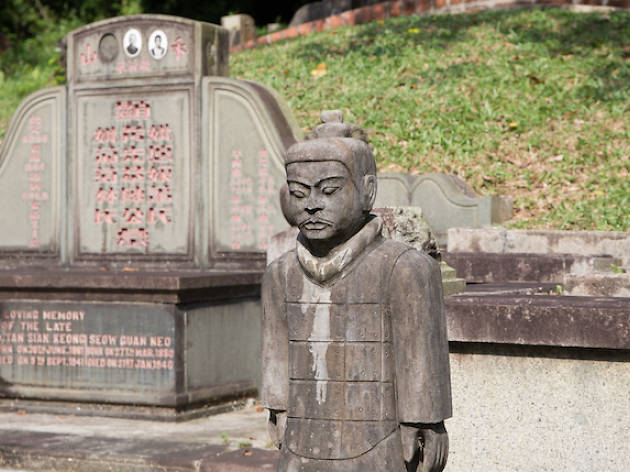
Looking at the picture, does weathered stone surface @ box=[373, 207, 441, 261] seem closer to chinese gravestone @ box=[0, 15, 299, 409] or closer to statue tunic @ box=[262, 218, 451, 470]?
chinese gravestone @ box=[0, 15, 299, 409]

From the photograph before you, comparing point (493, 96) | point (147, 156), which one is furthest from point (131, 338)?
point (493, 96)

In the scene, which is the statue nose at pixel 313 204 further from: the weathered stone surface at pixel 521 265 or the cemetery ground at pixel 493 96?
the cemetery ground at pixel 493 96

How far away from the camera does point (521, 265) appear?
837 cm

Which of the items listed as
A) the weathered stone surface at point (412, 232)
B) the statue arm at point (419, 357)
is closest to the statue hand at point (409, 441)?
the statue arm at point (419, 357)

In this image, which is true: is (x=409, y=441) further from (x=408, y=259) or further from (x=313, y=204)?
(x=313, y=204)

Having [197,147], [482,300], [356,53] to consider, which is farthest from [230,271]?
[356,53]

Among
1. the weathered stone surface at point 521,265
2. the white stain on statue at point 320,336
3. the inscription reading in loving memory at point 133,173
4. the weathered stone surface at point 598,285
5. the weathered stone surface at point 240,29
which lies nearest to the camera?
the white stain on statue at point 320,336

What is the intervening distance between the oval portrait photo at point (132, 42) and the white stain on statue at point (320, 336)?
21.0 ft

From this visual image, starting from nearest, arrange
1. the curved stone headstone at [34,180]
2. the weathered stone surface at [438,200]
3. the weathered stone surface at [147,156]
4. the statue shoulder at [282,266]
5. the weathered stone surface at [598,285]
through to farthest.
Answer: the statue shoulder at [282,266], the weathered stone surface at [598,285], the weathered stone surface at [147,156], the curved stone headstone at [34,180], the weathered stone surface at [438,200]

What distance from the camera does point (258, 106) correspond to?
9.58m

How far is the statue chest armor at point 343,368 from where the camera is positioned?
4.04m

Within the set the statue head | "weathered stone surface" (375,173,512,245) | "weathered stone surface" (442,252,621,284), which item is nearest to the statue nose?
the statue head

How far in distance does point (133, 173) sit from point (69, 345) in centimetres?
182

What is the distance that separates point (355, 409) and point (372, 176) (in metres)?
0.92
